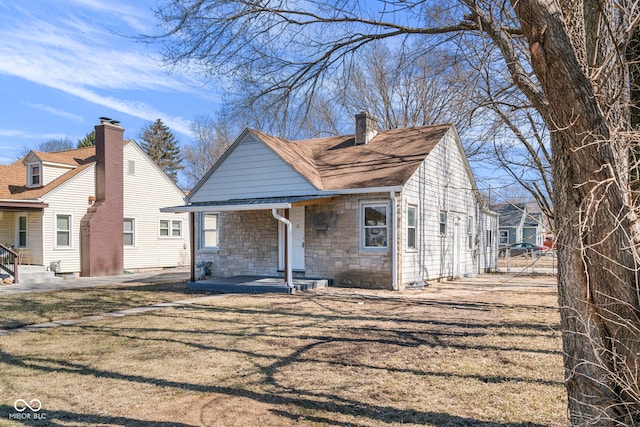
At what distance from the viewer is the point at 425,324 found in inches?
312

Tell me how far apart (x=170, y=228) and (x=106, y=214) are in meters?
4.12

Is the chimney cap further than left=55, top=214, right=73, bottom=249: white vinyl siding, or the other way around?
the chimney cap

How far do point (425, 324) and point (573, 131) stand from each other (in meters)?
5.77

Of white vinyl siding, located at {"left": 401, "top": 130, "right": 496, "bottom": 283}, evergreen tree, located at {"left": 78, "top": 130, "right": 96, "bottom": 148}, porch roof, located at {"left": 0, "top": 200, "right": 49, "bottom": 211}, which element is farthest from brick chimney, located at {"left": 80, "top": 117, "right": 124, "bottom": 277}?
evergreen tree, located at {"left": 78, "top": 130, "right": 96, "bottom": 148}

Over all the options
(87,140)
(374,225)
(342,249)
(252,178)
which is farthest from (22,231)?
(87,140)

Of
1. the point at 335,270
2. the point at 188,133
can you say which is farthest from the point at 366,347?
the point at 188,133

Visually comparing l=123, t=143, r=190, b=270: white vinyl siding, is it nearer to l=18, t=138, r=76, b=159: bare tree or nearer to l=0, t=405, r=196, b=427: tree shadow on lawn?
l=0, t=405, r=196, b=427: tree shadow on lawn

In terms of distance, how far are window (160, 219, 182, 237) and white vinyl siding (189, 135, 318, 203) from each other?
828 cm

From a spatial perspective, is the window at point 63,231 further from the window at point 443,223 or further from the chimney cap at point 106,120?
the window at point 443,223

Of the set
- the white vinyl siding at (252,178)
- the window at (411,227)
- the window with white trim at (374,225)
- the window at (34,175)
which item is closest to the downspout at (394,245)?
the window with white trim at (374,225)

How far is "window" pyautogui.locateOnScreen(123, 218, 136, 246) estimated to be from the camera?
21797mm

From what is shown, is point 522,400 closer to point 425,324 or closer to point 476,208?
point 425,324

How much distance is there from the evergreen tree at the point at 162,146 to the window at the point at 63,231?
2872cm

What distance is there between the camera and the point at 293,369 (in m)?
5.32
